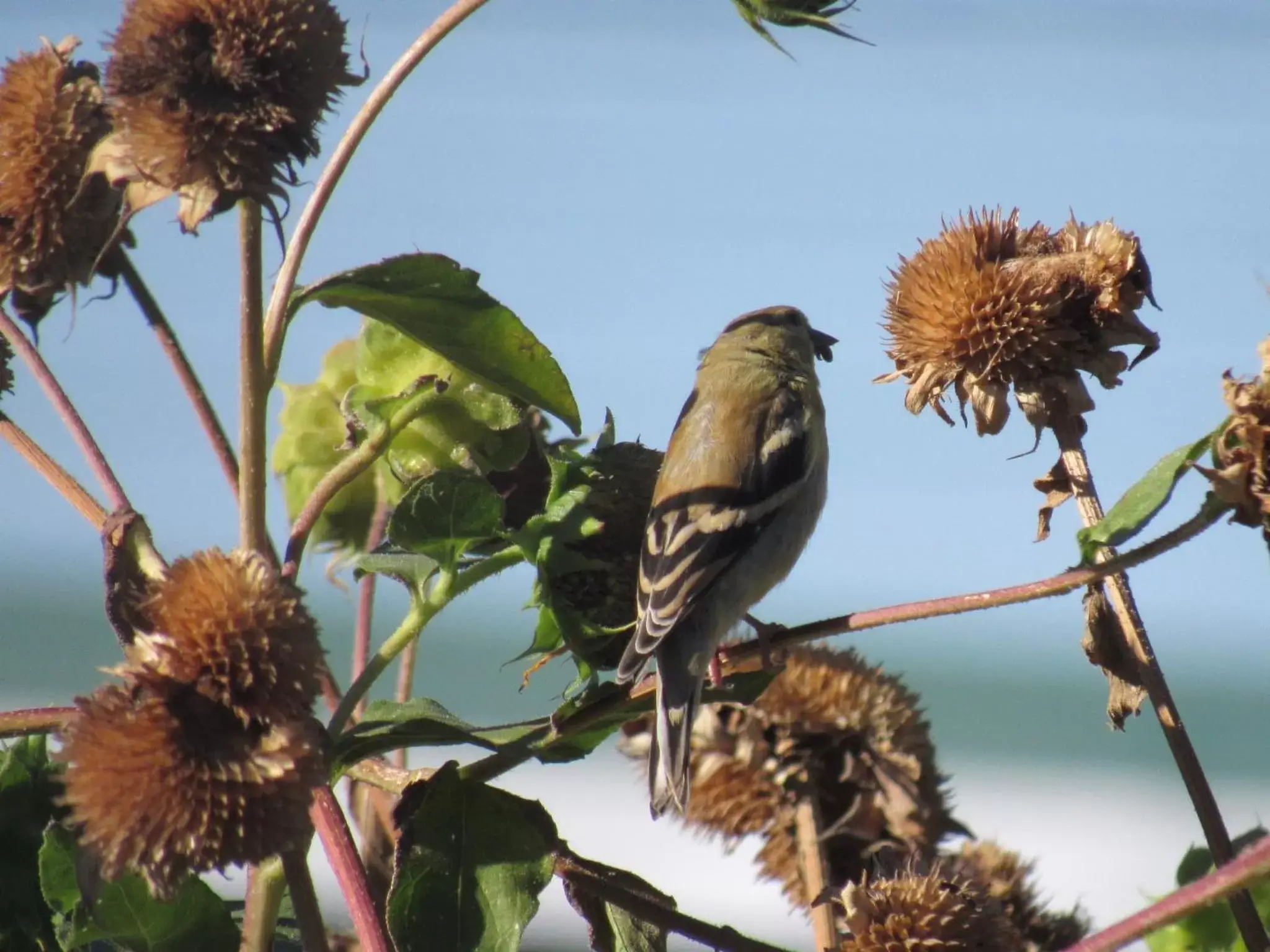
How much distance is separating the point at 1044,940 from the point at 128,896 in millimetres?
1089

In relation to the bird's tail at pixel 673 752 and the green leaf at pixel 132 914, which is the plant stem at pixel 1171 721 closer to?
the bird's tail at pixel 673 752

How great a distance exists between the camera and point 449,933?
133 centimetres

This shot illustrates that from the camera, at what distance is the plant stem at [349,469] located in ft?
→ 4.95

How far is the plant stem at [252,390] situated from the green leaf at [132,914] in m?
0.37

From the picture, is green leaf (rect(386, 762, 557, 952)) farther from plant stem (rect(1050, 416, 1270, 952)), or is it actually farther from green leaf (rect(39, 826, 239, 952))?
plant stem (rect(1050, 416, 1270, 952))

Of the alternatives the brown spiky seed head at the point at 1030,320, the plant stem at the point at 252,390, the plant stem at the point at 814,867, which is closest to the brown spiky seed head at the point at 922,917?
the plant stem at the point at 814,867

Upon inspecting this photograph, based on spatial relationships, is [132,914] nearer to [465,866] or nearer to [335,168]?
[465,866]

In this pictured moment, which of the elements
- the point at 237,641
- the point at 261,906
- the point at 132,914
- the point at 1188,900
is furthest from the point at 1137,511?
the point at 132,914

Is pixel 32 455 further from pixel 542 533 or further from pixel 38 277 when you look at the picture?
pixel 542 533

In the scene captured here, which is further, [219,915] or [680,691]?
[680,691]

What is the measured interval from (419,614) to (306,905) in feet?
1.07

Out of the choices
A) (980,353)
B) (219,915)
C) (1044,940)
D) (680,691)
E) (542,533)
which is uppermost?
(980,353)

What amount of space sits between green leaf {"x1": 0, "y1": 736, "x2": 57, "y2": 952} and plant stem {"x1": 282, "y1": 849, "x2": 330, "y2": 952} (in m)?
0.54

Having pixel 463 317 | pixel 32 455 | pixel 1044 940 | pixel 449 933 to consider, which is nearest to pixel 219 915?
pixel 449 933
